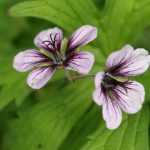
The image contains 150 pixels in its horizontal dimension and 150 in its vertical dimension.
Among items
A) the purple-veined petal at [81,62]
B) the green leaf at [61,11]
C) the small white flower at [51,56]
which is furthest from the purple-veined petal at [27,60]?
the green leaf at [61,11]

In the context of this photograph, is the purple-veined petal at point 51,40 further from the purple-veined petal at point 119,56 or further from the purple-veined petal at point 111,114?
the purple-veined petal at point 111,114

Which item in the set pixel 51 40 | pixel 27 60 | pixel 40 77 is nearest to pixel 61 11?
pixel 51 40

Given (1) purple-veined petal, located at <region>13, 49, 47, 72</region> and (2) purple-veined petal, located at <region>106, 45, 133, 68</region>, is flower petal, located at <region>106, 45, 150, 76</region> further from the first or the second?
(1) purple-veined petal, located at <region>13, 49, 47, 72</region>

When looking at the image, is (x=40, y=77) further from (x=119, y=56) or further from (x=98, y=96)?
(x=119, y=56)

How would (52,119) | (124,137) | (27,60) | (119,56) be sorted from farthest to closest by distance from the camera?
(52,119) < (124,137) < (27,60) < (119,56)

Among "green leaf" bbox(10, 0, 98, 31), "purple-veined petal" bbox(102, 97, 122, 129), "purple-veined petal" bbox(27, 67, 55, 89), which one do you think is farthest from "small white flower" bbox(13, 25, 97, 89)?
"green leaf" bbox(10, 0, 98, 31)

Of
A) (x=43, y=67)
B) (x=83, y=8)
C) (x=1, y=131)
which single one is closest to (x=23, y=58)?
(x=43, y=67)
